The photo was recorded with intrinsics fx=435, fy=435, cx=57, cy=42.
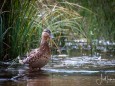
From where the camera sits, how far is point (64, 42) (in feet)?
34.7

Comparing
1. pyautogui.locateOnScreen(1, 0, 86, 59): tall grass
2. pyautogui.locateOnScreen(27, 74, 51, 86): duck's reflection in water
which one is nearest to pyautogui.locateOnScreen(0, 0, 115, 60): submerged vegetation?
pyautogui.locateOnScreen(1, 0, 86, 59): tall grass

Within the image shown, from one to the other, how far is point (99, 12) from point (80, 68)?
3355 millimetres

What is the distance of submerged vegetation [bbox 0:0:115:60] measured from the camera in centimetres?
754

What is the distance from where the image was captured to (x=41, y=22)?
8398 millimetres

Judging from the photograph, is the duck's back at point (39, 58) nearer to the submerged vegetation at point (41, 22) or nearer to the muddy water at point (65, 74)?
the muddy water at point (65, 74)

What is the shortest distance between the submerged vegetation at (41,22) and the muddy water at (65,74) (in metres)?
0.63

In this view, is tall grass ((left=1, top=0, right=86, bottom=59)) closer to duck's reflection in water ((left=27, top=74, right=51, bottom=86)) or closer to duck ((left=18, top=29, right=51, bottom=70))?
duck ((left=18, top=29, right=51, bottom=70))

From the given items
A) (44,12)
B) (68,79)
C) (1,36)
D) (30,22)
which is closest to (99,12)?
(44,12)

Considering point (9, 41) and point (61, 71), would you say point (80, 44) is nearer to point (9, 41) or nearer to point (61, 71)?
point (9, 41)

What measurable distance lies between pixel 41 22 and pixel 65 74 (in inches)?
94.6

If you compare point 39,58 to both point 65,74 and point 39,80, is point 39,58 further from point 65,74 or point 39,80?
point 39,80

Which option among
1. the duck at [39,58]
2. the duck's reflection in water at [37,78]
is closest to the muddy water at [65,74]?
the duck's reflection in water at [37,78]

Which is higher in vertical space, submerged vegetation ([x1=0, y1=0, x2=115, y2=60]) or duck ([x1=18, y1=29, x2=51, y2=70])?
submerged vegetation ([x1=0, y1=0, x2=115, y2=60])

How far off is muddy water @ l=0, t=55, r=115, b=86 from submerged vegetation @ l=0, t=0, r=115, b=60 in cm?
63
